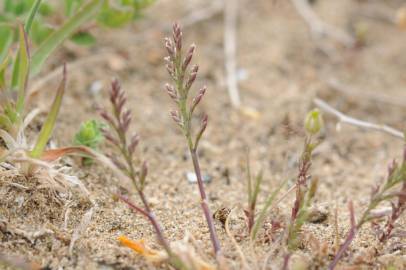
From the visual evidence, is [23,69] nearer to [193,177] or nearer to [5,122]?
[5,122]

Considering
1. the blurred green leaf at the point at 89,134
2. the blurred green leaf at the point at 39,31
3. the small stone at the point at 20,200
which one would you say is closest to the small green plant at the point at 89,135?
the blurred green leaf at the point at 89,134

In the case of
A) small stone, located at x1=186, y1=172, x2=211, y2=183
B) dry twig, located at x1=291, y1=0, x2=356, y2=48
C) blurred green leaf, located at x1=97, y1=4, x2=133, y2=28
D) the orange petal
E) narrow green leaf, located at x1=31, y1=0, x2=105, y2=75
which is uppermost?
dry twig, located at x1=291, y1=0, x2=356, y2=48

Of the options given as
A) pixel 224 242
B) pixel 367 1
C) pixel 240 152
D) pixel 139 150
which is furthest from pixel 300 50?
pixel 224 242

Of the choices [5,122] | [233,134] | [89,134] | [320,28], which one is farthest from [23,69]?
[320,28]

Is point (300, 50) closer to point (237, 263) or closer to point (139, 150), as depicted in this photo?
point (139, 150)

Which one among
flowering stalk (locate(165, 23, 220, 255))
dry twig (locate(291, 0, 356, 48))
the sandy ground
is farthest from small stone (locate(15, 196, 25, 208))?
dry twig (locate(291, 0, 356, 48))

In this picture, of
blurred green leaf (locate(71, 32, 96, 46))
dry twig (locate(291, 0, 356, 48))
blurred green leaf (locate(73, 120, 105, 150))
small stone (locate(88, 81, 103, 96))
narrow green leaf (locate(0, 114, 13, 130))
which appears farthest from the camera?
dry twig (locate(291, 0, 356, 48))

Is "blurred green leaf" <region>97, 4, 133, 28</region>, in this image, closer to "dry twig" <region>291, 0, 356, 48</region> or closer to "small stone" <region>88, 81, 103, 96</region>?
"small stone" <region>88, 81, 103, 96</region>
